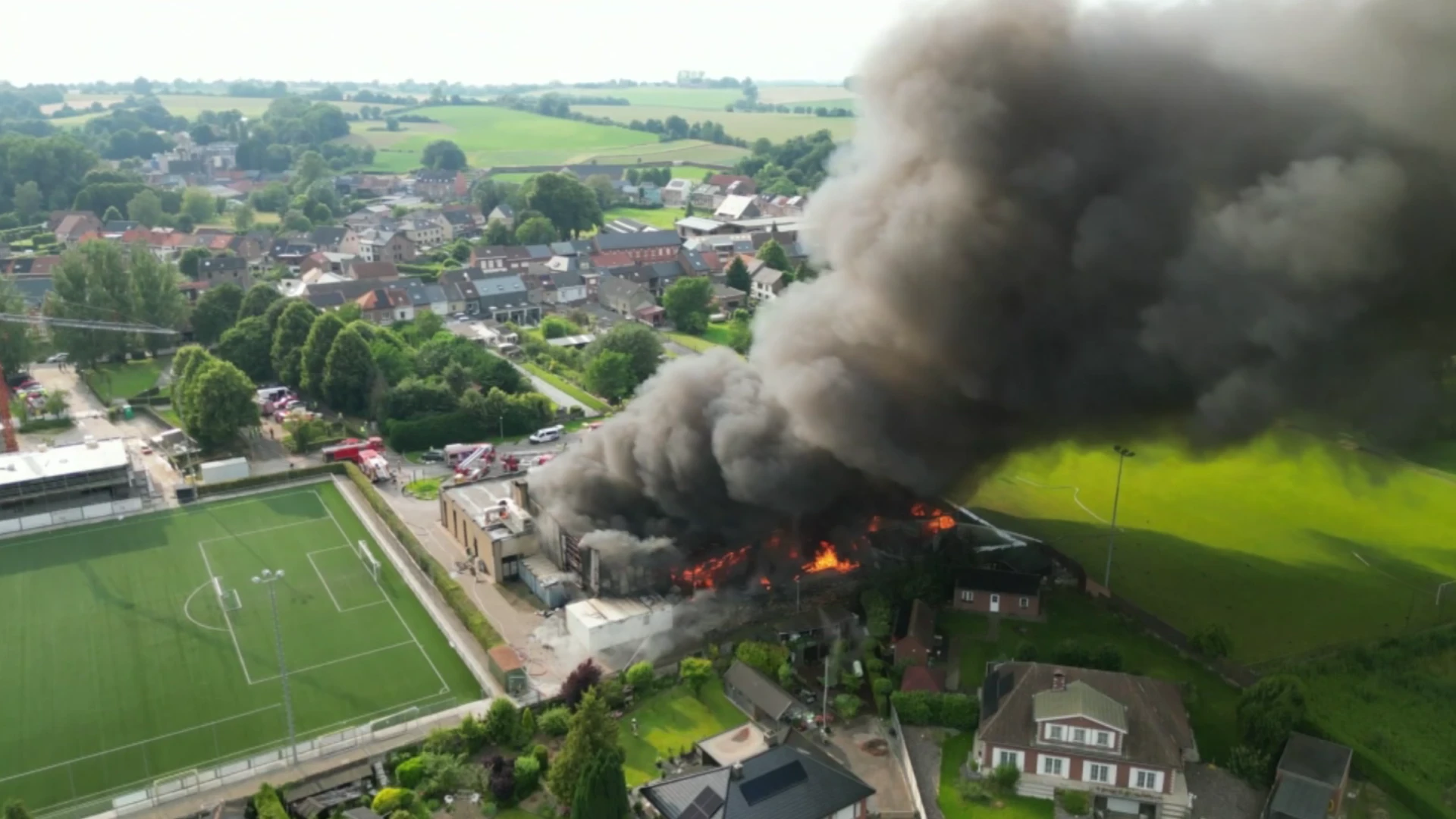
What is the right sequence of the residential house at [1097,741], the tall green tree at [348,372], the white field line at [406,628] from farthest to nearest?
the tall green tree at [348,372]
the white field line at [406,628]
the residential house at [1097,741]

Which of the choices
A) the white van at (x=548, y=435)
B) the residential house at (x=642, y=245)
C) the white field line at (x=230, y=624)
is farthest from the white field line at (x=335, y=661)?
the residential house at (x=642, y=245)

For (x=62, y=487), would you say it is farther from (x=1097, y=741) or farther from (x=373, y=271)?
(x=373, y=271)

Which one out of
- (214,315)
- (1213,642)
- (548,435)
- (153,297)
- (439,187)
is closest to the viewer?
(1213,642)

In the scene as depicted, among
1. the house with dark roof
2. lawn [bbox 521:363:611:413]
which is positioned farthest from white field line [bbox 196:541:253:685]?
lawn [bbox 521:363:611:413]

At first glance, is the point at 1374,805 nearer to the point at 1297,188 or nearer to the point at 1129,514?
the point at 1297,188

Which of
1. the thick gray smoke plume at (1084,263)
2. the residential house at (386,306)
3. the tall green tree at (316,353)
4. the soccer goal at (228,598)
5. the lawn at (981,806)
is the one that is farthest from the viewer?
the residential house at (386,306)

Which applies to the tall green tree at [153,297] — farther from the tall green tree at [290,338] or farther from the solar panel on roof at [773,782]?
the solar panel on roof at [773,782]

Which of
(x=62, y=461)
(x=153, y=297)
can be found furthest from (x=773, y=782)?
(x=153, y=297)
